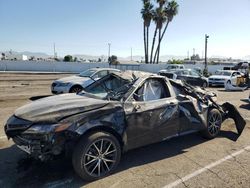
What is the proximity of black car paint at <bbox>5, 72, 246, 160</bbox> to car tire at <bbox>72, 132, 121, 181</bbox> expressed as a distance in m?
0.13

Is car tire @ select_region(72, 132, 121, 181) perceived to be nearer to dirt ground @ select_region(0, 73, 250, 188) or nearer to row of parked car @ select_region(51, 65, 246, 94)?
dirt ground @ select_region(0, 73, 250, 188)

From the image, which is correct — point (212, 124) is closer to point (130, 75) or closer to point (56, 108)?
point (130, 75)

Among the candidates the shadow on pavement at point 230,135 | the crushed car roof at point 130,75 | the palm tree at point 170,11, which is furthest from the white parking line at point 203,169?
the palm tree at point 170,11

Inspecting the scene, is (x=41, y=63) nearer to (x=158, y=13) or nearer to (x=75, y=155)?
(x=158, y=13)

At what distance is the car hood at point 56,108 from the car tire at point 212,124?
2.80 meters

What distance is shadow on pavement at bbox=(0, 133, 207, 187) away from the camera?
12.5 ft

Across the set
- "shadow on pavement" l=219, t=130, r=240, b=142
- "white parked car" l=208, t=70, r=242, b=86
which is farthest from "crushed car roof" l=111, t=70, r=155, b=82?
"white parked car" l=208, t=70, r=242, b=86

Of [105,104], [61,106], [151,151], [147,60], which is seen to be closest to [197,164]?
[151,151]


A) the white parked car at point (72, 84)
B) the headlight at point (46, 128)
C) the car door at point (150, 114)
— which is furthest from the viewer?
the white parked car at point (72, 84)

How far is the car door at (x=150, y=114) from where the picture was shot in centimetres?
433

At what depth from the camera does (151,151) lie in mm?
5152

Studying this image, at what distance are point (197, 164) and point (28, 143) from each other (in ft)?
9.60

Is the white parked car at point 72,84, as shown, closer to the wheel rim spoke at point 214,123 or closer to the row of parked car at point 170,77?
the row of parked car at point 170,77

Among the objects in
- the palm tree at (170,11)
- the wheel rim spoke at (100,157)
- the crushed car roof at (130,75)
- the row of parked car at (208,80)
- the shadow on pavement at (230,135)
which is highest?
the palm tree at (170,11)
